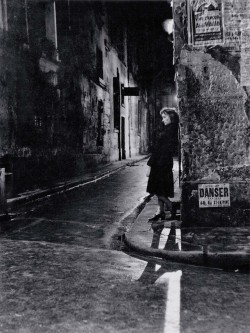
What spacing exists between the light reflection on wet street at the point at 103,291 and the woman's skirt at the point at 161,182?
121cm

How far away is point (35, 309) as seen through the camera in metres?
3.32

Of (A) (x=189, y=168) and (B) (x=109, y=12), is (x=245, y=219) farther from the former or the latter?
(B) (x=109, y=12)

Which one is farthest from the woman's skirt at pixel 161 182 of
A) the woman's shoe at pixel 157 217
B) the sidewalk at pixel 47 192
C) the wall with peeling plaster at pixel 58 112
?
the sidewalk at pixel 47 192

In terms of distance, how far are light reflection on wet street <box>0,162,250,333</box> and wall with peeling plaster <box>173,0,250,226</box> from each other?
1.66 meters

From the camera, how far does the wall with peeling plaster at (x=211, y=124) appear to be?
19.6 ft

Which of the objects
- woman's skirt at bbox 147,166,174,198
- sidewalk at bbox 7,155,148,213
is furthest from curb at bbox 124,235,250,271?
sidewalk at bbox 7,155,148,213

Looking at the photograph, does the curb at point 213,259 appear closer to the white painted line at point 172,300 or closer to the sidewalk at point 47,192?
the white painted line at point 172,300

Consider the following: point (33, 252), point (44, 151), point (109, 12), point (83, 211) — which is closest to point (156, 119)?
point (109, 12)

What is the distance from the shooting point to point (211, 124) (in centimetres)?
608

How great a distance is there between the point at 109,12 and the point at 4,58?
560 inches

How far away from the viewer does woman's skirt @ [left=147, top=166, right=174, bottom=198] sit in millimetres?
6680

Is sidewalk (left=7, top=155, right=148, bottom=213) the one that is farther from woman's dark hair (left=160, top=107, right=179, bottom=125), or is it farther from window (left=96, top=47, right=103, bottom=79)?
window (left=96, top=47, right=103, bottom=79)

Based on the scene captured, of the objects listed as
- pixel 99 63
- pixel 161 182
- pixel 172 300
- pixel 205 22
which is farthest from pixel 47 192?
pixel 99 63

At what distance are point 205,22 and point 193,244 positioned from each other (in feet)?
10.6
